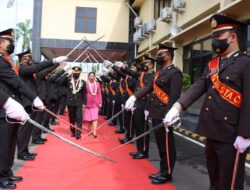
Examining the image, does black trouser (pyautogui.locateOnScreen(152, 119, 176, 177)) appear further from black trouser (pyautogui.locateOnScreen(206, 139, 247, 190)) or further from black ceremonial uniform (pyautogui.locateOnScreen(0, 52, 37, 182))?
black ceremonial uniform (pyautogui.locateOnScreen(0, 52, 37, 182))

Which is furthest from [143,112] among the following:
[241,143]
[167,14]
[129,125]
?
[167,14]

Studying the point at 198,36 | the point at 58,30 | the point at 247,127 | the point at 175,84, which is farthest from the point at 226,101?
the point at 58,30

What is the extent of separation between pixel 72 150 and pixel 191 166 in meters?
2.48

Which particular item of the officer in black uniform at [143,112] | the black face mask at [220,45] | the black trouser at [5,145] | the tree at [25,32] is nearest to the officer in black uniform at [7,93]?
the black trouser at [5,145]

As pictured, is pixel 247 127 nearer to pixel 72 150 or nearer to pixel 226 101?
pixel 226 101

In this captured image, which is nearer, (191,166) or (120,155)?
(191,166)

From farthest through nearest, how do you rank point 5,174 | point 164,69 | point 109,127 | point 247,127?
1. point 109,127
2. point 164,69
3. point 5,174
4. point 247,127

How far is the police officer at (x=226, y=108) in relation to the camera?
3.00 metres

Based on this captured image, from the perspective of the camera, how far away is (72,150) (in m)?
7.30

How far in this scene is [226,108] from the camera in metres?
3.11

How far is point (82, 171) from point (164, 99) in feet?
5.60

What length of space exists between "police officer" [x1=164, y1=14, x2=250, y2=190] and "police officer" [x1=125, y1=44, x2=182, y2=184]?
1.48 metres

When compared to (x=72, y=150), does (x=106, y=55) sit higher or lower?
higher

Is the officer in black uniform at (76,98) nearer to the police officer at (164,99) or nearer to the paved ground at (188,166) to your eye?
the paved ground at (188,166)
